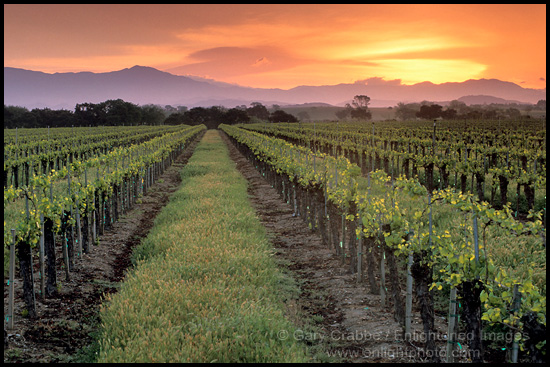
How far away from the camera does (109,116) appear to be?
121m

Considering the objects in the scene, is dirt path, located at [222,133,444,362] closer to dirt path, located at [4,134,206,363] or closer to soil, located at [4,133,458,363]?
soil, located at [4,133,458,363]

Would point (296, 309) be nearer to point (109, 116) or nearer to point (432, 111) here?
point (109, 116)

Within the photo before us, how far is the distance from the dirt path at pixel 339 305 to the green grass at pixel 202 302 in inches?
25.8

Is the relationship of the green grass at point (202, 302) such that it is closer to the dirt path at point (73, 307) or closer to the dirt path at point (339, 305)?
the dirt path at point (73, 307)

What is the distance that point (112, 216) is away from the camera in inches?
682

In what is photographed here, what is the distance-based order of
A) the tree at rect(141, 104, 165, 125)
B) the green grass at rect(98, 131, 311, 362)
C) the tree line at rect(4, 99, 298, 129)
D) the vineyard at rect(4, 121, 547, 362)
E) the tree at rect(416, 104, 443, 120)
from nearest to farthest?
the vineyard at rect(4, 121, 547, 362) < the green grass at rect(98, 131, 311, 362) < the tree line at rect(4, 99, 298, 129) < the tree at rect(141, 104, 165, 125) < the tree at rect(416, 104, 443, 120)

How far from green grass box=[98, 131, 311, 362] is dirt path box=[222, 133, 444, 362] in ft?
2.15

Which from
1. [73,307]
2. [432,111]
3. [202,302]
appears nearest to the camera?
[202,302]

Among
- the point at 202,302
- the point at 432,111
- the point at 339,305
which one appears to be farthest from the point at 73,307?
the point at 432,111

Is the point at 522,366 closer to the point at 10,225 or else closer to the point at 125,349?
the point at 125,349

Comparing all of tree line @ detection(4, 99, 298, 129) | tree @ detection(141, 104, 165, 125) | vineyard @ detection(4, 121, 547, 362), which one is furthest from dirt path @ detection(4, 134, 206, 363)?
tree @ detection(141, 104, 165, 125)

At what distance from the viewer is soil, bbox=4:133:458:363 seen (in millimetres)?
7566

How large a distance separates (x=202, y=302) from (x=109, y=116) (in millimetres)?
121016

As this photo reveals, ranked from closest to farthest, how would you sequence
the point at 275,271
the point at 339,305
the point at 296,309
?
the point at 296,309, the point at 339,305, the point at 275,271
